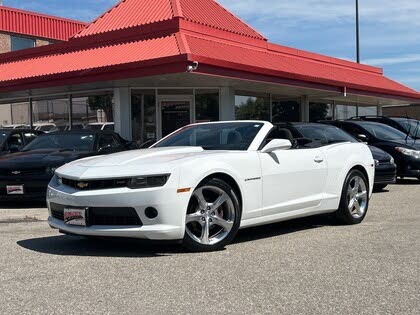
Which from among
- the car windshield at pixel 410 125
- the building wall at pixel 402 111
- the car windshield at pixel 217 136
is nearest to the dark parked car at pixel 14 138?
the car windshield at pixel 217 136

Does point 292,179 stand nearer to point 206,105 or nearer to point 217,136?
point 217,136

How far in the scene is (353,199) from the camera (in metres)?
7.82

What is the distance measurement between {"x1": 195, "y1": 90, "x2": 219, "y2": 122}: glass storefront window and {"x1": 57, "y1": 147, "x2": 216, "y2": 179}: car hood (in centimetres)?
1021

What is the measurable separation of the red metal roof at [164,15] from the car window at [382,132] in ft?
16.4

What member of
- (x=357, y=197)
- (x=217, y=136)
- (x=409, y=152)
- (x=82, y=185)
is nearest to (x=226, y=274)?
(x=82, y=185)

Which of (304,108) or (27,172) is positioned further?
(304,108)

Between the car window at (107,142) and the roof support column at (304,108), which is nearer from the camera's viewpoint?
the car window at (107,142)

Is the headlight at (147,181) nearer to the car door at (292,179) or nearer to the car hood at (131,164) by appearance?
the car hood at (131,164)

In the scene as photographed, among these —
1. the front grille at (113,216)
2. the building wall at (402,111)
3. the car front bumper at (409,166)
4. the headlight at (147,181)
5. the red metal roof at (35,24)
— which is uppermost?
the red metal roof at (35,24)

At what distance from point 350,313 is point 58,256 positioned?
10.3 ft

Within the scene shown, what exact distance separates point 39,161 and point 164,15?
22.6 ft

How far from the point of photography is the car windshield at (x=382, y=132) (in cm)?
1383

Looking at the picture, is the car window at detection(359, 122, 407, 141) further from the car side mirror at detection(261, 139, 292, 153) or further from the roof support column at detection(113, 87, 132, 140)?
the car side mirror at detection(261, 139, 292, 153)

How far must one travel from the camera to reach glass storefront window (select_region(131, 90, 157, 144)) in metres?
16.1
